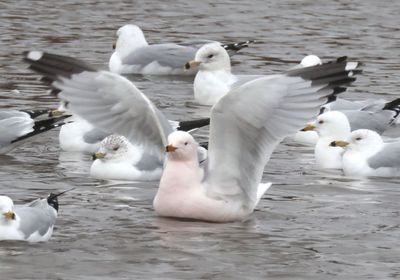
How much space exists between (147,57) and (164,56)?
8.9 inches

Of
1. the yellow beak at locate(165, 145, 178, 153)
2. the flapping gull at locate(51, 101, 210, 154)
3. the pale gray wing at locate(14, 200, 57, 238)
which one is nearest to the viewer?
the pale gray wing at locate(14, 200, 57, 238)

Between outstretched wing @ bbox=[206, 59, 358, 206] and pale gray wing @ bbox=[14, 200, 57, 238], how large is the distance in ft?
4.15

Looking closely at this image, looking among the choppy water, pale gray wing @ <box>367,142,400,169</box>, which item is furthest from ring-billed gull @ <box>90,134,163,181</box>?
pale gray wing @ <box>367,142,400,169</box>

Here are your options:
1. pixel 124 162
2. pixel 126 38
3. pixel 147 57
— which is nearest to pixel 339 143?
pixel 124 162

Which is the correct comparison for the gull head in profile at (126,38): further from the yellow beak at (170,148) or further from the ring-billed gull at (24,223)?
the ring-billed gull at (24,223)

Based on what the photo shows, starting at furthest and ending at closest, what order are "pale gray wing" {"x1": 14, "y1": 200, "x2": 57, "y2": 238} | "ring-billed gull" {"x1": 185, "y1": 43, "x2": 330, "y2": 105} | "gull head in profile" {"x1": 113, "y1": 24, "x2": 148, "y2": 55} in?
"gull head in profile" {"x1": 113, "y1": 24, "x2": 148, "y2": 55} < "ring-billed gull" {"x1": 185, "y1": 43, "x2": 330, "y2": 105} < "pale gray wing" {"x1": 14, "y1": 200, "x2": 57, "y2": 238}

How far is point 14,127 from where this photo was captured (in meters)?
12.4

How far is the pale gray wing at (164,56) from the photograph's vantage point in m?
17.7

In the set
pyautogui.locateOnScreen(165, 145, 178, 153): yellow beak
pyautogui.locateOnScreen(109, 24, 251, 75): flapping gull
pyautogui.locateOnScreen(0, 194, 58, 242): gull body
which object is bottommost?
pyautogui.locateOnScreen(0, 194, 58, 242): gull body

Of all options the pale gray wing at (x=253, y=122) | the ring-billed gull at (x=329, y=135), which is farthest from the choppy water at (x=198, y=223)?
the pale gray wing at (x=253, y=122)

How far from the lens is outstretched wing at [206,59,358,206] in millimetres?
9398

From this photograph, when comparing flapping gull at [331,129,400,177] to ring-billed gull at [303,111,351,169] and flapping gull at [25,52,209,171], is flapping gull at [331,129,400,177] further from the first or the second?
flapping gull at [25,52,209,171]

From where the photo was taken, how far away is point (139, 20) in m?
22.1

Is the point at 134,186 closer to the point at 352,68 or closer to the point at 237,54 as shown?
the point at 352,68
